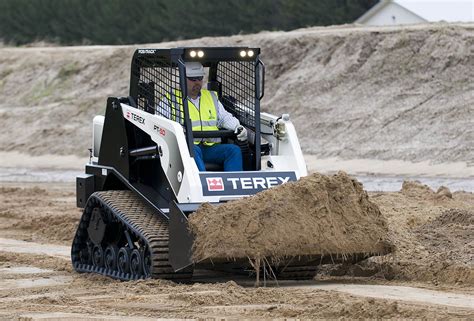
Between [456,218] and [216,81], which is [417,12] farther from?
[216,81]

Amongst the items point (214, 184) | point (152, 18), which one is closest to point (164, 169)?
point (214, 184)

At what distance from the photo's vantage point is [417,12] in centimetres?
3697

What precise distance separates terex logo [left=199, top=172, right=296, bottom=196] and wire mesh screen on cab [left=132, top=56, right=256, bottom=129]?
0.82 m

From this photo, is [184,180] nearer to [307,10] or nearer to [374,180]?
[374,180]

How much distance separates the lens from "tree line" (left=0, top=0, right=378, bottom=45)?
41250 millimetres

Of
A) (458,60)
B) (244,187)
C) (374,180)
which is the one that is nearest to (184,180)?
(244,187)

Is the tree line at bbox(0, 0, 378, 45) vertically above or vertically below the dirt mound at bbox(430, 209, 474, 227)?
above

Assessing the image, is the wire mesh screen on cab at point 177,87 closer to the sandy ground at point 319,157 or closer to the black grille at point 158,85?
the black grille at point 158,85

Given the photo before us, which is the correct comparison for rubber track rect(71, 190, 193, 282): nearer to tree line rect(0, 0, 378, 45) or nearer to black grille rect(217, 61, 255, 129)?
black grille rect(217, 61, 255, 129)

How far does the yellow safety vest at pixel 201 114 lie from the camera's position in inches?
479

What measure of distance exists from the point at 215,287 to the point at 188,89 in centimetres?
228

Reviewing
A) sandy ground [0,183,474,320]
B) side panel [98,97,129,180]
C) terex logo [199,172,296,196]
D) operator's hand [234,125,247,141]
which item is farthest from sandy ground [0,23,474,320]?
operator's hand [234,125,247,141]

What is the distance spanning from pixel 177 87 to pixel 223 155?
84 cm

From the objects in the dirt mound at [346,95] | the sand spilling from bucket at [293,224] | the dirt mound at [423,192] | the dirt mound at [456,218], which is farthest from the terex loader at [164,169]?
the dirt mound at [346,95]
